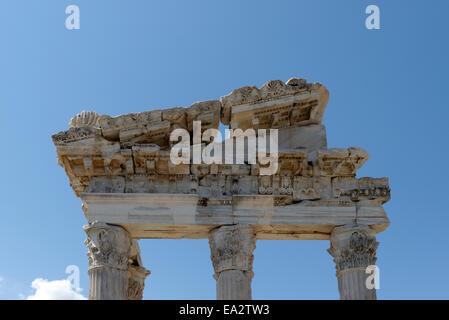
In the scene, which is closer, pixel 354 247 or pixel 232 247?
pixel 232 247

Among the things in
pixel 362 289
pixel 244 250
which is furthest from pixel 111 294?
pixel 362 289

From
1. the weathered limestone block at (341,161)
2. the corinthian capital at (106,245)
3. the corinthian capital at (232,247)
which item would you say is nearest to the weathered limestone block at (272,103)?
the weathered limestone block at (341,161)

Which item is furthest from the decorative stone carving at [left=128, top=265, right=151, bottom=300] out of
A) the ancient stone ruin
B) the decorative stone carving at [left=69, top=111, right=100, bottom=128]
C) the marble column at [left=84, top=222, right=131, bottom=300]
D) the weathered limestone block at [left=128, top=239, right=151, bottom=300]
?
the decorative stone carving at [left=69, top=111, right=100, bottom=128]

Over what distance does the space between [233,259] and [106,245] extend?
3.23m

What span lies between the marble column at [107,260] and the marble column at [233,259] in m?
2.33

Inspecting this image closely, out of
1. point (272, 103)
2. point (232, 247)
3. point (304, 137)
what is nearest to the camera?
point (232, 247)

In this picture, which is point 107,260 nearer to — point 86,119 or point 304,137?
point 86,119

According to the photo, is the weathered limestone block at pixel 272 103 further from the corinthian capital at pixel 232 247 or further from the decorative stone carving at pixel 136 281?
the decorative stone carving at pixel 136 281

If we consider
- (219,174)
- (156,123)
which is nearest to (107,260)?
(219,174)

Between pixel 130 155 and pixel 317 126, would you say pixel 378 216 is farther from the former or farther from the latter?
pixel 130 155

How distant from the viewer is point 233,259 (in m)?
16.5

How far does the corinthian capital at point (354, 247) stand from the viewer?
Result: 1664cm

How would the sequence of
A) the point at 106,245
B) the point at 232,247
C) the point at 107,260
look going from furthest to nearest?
the point at 232,247 → the point at 106,245 → the point at 107,260
